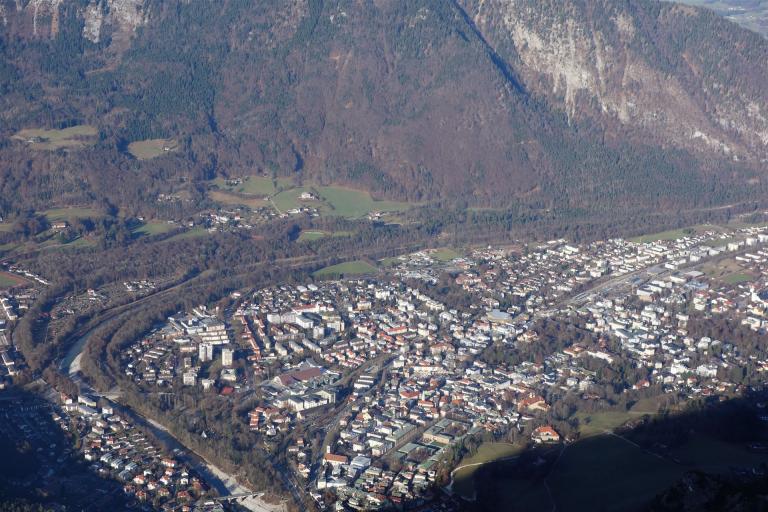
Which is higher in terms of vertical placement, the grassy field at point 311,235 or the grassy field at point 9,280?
the grassy field at point 311,235

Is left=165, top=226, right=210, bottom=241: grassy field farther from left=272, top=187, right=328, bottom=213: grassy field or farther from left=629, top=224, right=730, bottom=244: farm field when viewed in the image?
left=629, top=224, right=730, bottom=244: farm field

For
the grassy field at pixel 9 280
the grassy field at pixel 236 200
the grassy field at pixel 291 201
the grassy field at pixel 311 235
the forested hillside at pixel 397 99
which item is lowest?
the grassy field at pixel 9 280

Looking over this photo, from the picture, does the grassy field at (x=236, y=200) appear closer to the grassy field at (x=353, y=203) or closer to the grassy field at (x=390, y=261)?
the grassy field at (x=353, y=203)

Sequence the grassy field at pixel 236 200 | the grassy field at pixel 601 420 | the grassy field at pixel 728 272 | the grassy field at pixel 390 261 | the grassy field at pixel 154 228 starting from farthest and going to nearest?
the grassy field at pixel 236 200, the grassy field at pixel 154 228, the grassy field at pixel 390 261, the grassy field at pixel 728 272, the grassy field at pixel 601 420

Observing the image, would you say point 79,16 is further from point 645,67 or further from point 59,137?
point 645,67

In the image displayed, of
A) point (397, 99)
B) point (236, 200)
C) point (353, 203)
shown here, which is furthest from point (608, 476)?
point (397, 99)

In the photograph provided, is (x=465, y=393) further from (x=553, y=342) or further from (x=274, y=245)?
(x=274, y=245)

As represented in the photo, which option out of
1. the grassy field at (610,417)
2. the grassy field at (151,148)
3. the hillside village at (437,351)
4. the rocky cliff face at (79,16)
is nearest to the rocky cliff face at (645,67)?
the hillside village at (437,351)

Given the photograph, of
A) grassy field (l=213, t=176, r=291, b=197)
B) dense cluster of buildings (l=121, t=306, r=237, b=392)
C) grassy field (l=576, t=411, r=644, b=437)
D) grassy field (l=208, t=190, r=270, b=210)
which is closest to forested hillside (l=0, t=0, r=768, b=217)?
grassy field (l=213, t=176, r=291, b=197)
